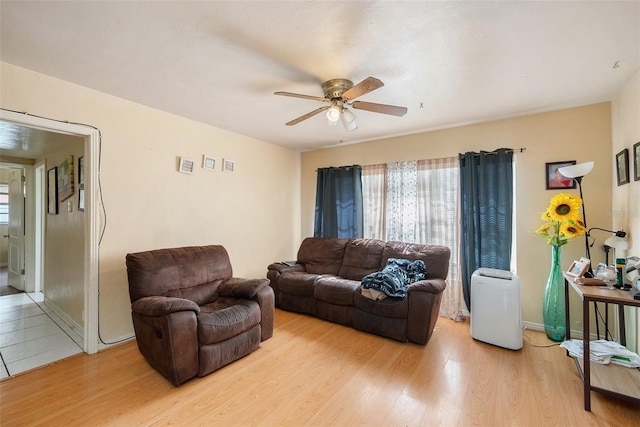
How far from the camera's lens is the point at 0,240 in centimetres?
600

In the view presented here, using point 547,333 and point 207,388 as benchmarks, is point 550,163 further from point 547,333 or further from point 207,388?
point 207,388

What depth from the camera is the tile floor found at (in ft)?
7.67

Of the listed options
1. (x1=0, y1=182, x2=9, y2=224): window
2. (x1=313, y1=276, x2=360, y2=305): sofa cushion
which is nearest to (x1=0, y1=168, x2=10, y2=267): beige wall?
(x1=0, y1=182, x2=9, y2=224): window

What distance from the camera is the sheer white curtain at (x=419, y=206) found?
11.1 ft

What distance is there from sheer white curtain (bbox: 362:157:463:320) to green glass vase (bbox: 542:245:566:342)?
841 mm

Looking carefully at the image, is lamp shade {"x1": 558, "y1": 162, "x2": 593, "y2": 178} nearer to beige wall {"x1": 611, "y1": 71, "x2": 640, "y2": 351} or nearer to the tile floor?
beige wall {"x1": 611, "y1": 71, "x2": 640, "y2": 351}

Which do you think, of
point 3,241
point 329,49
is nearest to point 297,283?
point 329,49

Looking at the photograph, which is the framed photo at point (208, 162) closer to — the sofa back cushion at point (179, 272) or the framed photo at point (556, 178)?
the sofa back cushion at point (179, 272)

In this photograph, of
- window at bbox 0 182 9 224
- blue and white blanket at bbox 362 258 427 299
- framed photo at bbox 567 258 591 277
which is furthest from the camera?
window at bbox 0 182 9 224

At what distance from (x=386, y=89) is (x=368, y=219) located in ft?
6.74

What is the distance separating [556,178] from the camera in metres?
2.85

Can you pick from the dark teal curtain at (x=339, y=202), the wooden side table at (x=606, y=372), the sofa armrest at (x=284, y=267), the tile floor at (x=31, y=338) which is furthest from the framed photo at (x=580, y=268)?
the tile floor at (x=31, y=338)

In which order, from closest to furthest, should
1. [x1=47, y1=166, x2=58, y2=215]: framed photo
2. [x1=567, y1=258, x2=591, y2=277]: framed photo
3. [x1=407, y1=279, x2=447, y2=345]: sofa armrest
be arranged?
[x1=567, y1=258, x2=591, y2=277]: framed photo, [x1=407, y1=279, x2=447, y2=345]: sofa armrest, [x1=47, y1=166, x2=58, y2=215]: framed photo

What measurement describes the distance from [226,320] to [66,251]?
8.18ft
